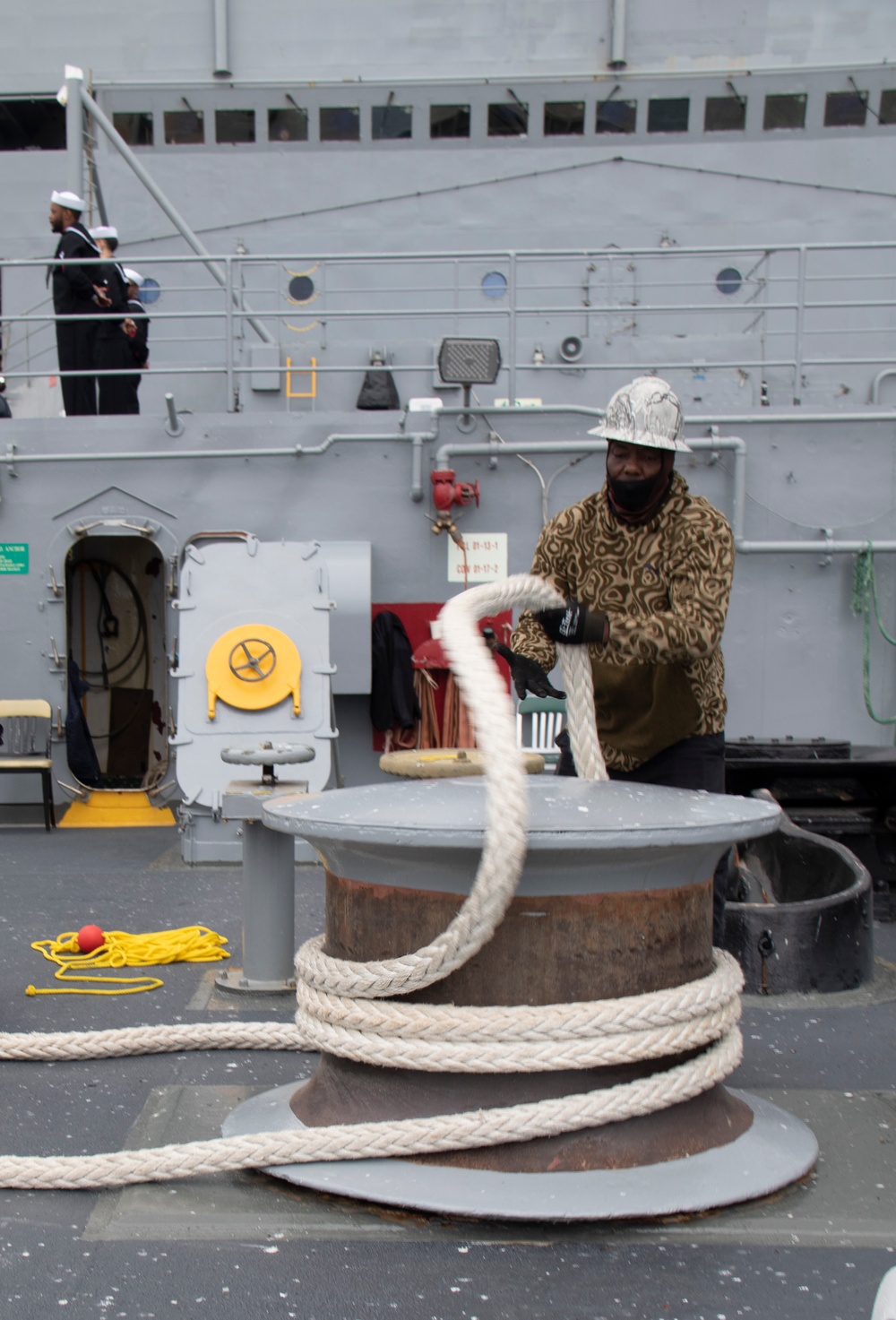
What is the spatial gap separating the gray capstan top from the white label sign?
5.42 m

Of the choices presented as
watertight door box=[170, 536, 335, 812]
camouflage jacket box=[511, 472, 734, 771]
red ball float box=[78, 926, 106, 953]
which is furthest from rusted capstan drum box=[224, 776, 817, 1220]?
watertight door box=[170, 536, 335, 812]

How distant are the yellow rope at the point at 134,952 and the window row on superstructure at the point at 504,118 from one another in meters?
9.12

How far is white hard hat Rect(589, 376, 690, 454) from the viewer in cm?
264

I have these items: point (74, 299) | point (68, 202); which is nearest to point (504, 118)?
point (68, 202)

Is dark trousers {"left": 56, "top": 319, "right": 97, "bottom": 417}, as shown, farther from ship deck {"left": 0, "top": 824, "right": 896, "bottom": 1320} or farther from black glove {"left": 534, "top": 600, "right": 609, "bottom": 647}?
black glove {"left": 534, "top": 600, "right": 609, "bottom": 647}

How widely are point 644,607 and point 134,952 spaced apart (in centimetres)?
253

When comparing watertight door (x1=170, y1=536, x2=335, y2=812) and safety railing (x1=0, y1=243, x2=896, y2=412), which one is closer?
watertight door (x1=170, y1=536, x2=335, y2=812)

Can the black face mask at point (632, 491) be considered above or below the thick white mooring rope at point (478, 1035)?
above

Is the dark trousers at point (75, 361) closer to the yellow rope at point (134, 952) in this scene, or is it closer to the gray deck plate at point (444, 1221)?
the yellow rope at point (134, 952)

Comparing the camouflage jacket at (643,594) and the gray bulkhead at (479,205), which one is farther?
the gray bulkhead at (479,205)

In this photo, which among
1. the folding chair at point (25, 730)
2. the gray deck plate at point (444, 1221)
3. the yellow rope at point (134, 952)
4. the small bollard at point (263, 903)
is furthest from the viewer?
the folding chair at point (25, 730)

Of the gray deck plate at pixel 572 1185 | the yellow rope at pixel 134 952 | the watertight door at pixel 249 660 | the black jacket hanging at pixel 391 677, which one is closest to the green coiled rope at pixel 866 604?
the black jacket hanging at pixel 391 677

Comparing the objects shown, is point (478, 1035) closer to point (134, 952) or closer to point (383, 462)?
point (134, 952)

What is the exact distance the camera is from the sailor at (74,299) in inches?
329
